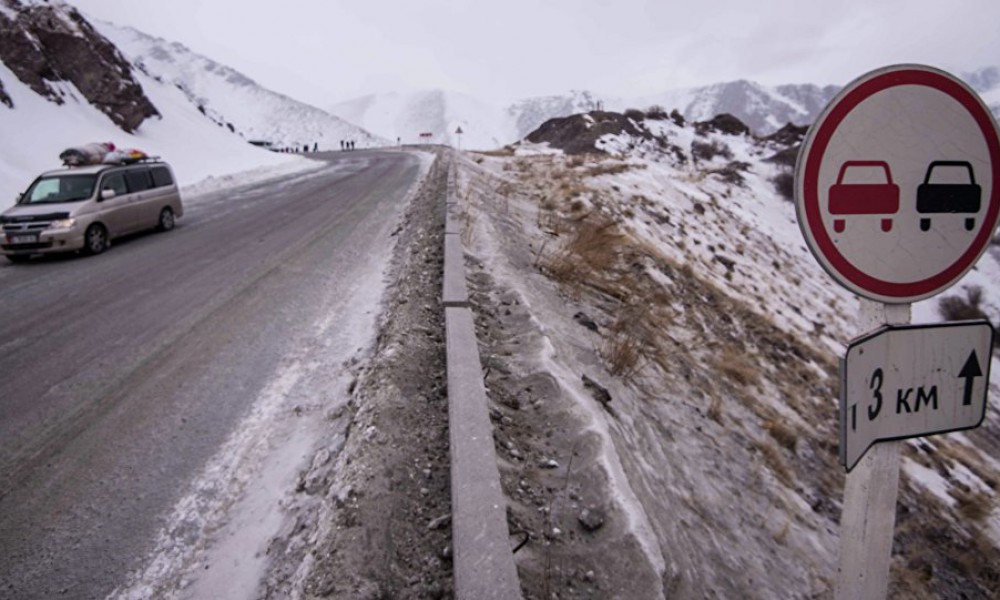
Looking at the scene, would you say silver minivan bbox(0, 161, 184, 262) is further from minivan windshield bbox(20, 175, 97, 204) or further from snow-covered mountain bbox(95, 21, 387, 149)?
snow-covered mountain bbox(95, 21, 387, 149)

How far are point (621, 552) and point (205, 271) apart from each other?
788cm

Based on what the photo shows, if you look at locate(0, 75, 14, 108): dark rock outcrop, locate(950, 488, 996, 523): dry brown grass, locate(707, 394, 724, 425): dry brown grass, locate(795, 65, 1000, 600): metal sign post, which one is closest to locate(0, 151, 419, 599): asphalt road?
locate(795, 65, 1000, 600): metal sign post

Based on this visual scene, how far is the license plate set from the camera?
9.34 meters

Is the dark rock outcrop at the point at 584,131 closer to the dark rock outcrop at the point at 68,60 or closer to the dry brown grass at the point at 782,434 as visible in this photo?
the dark rock outcrop at the point at 68,60

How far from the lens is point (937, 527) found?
5.16m

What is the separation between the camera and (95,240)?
10164 mm

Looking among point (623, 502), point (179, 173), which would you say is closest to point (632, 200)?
point (623, 502)

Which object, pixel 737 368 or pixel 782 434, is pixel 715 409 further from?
pixel 737 368

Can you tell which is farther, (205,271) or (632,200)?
(632,200)

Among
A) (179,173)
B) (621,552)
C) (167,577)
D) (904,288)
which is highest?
(179,173)

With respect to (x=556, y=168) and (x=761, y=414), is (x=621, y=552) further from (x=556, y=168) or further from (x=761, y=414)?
(x=556, y=168)

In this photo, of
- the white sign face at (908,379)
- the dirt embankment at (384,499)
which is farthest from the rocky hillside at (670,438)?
the white sign face at (908,379)

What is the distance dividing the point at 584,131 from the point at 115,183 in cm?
3785

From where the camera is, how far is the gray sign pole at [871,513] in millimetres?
1838
